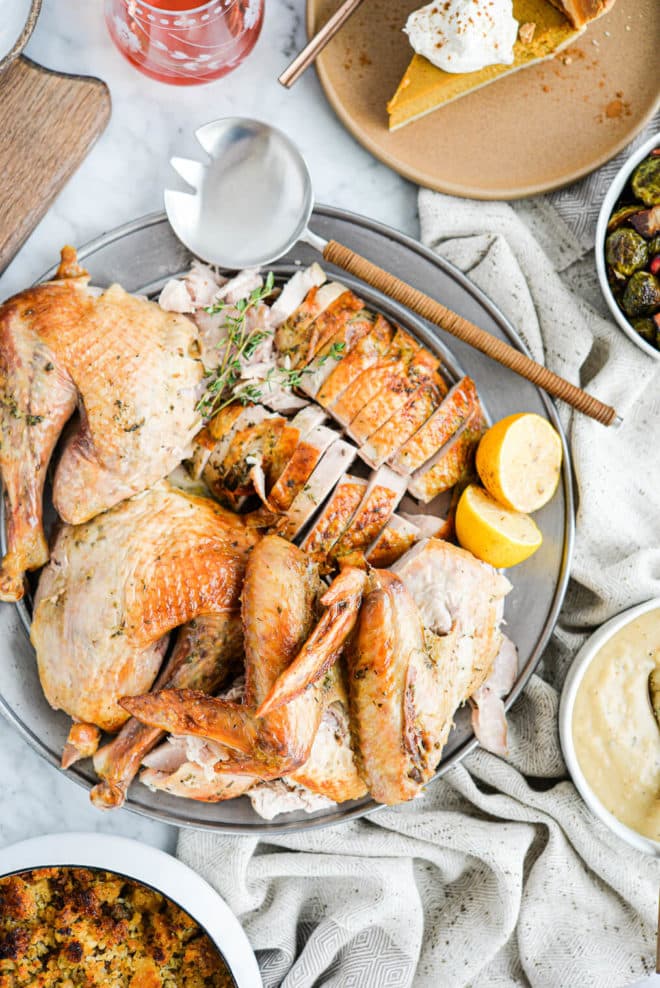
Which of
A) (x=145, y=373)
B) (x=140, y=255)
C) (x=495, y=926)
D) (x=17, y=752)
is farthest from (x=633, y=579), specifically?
(x=17, y=752)

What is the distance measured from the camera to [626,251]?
2.41 metres

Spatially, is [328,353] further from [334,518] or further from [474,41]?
[474,41]

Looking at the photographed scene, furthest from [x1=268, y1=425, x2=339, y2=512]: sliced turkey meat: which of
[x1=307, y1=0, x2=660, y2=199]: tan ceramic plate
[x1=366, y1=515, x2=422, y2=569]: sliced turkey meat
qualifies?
[x1=307, y1=0, x2=660, y2=199]: tan ceramic plate

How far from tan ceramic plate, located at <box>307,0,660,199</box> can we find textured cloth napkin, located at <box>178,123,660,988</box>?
0.27 ft

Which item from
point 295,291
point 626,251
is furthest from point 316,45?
point 626,251

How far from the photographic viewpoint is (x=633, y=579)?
2.51 m

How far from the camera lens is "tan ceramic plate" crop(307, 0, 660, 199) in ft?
8.29

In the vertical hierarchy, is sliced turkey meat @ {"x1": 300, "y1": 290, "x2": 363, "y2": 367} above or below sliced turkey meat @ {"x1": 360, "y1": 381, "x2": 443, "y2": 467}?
above

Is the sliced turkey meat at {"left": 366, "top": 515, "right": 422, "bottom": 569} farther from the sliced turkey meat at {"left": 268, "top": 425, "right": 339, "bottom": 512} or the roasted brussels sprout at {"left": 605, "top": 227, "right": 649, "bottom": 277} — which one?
the roasted brussels sprout at {"left": 605, "top": 227, "right": 649, "bottom": 277}

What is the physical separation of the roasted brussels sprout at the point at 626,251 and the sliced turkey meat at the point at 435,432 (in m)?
0.53

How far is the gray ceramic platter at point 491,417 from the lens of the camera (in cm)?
243

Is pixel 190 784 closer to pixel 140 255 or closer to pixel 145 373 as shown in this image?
pixel 145 373

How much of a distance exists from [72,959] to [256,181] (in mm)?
2147

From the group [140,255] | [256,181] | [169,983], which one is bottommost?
[169,983]
